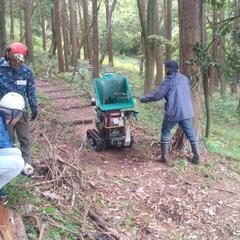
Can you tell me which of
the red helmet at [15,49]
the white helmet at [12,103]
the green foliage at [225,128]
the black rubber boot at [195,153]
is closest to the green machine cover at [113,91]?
the black rubber boot at [195,153]

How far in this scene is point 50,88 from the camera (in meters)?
17.8

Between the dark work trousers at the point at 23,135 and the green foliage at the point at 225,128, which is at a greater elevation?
the dark work trousers at the point at 23,135

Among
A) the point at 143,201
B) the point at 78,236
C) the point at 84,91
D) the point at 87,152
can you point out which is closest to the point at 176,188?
the point at 143,201

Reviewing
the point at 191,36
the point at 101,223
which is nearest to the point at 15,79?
the point at 101,223

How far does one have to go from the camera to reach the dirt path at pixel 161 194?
673cm

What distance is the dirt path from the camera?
6.73 metres

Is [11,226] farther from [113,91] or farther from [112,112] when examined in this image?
[113,91]

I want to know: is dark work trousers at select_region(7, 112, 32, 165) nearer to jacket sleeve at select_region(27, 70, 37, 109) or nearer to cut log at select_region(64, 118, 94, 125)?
jacket sleeve at select_region(27, 70, 37, 109)

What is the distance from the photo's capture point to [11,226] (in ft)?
16.7

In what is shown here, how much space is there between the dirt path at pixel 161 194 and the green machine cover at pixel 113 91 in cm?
103

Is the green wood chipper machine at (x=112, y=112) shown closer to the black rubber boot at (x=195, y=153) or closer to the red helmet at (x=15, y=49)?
the black rubber boot at (x=195, y=153)

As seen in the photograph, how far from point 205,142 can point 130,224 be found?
14.5 feet

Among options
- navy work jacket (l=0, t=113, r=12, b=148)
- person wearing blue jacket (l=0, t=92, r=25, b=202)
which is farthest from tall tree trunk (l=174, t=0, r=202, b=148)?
navy work jacket (l=0, t=113, r=12, b=148)

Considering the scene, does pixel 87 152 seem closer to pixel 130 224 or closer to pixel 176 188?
pixel 176 188
